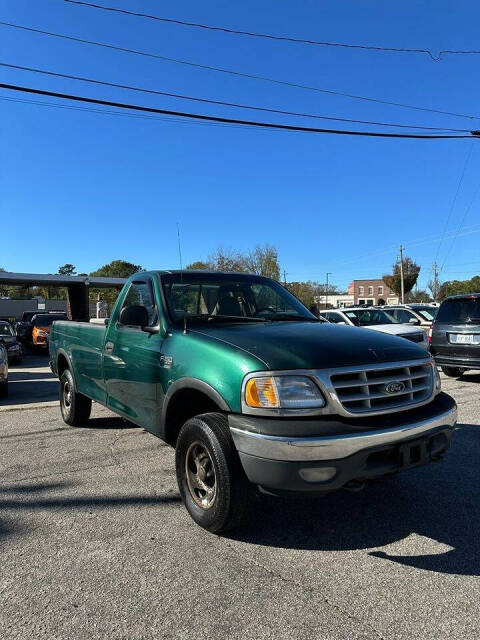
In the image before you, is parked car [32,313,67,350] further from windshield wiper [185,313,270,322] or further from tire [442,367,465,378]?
windshield wiper [185,313,270,322]

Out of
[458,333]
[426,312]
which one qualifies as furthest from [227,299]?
[426,312]

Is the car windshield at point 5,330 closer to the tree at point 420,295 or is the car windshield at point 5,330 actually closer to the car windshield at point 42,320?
the car windshield at point 42,320

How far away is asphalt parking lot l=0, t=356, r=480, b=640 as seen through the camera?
8.14 feet

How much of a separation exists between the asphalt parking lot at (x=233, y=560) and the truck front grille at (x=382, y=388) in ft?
3.04

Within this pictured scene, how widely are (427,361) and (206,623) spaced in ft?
7.55

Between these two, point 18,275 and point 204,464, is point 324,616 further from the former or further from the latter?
point 18,275

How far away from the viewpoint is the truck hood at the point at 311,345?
3.16m

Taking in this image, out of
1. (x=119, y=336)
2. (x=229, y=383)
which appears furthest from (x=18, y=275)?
(x=229, y=383)

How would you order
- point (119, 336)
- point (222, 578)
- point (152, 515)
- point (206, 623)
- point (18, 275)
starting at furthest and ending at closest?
point (18, 275) < point (119, 336) < point (152, 515) < point (222, 578) < point (206, 623)

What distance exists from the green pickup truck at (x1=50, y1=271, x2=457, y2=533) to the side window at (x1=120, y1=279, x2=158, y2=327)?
1.3 inches

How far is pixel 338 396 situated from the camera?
10.1 feet

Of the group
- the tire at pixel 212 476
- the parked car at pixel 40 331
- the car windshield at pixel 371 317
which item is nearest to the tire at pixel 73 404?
the tire at pixel 212 476

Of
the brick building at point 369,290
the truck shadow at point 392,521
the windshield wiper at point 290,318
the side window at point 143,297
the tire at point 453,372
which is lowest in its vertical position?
the tire at point 453,372

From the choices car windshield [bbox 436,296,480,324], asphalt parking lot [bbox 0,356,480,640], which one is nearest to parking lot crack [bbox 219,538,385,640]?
asphalt parking lot [bbox 0,356,480,640]
